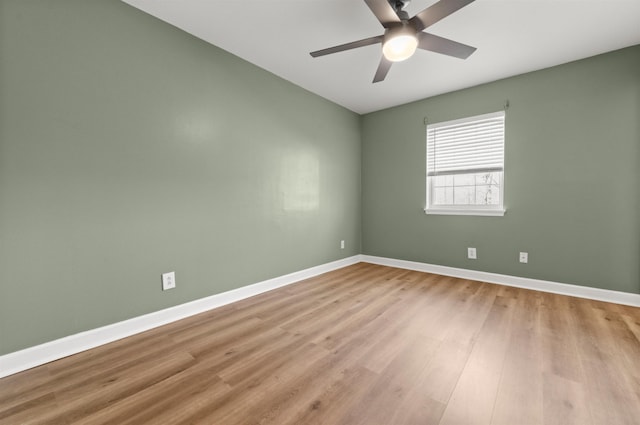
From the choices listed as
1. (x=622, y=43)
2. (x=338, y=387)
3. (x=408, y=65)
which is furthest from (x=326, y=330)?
(x=622, y=43)

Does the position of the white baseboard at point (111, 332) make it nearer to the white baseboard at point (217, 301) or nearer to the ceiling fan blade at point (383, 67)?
the white baseboard at point (217, 301)

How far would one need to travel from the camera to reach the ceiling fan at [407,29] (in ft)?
5.07

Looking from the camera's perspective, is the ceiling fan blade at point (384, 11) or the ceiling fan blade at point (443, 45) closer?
the ceiling fan blade at point (384, 11)

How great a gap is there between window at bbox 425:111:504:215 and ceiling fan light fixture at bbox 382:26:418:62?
199cm

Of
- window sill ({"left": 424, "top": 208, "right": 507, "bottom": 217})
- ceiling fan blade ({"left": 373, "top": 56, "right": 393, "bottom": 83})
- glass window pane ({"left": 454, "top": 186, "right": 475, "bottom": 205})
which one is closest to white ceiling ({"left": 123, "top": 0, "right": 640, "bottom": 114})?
ceiling fan blade ({"left": 373, "top": 56, "right": 393, "bottom": 83})

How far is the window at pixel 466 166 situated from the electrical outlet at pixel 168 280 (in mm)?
3278

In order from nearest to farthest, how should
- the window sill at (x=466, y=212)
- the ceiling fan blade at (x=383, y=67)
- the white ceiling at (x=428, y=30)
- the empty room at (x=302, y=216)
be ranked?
1. the empty room at (x=302, y=216)
2. the white ceiling at (x=428, y=30)
3. the ceiling fan blade at (x=383, y=67)
4. the window sill at (x=466, y=212)

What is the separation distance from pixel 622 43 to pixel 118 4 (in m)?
4.42

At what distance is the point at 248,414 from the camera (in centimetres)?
121

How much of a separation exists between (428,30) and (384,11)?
0.95 metres

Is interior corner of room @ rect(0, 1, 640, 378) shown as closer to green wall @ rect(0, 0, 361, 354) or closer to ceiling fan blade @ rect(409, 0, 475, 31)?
green wall @ rect(0, 0, 361, 354)

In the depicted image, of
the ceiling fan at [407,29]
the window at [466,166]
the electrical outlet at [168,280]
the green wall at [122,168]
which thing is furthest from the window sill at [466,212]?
the electrical outlet at [168,280]

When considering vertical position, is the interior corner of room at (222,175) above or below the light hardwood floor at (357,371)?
above

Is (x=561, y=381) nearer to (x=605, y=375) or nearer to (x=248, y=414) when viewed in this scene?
(x=605, y=375)
